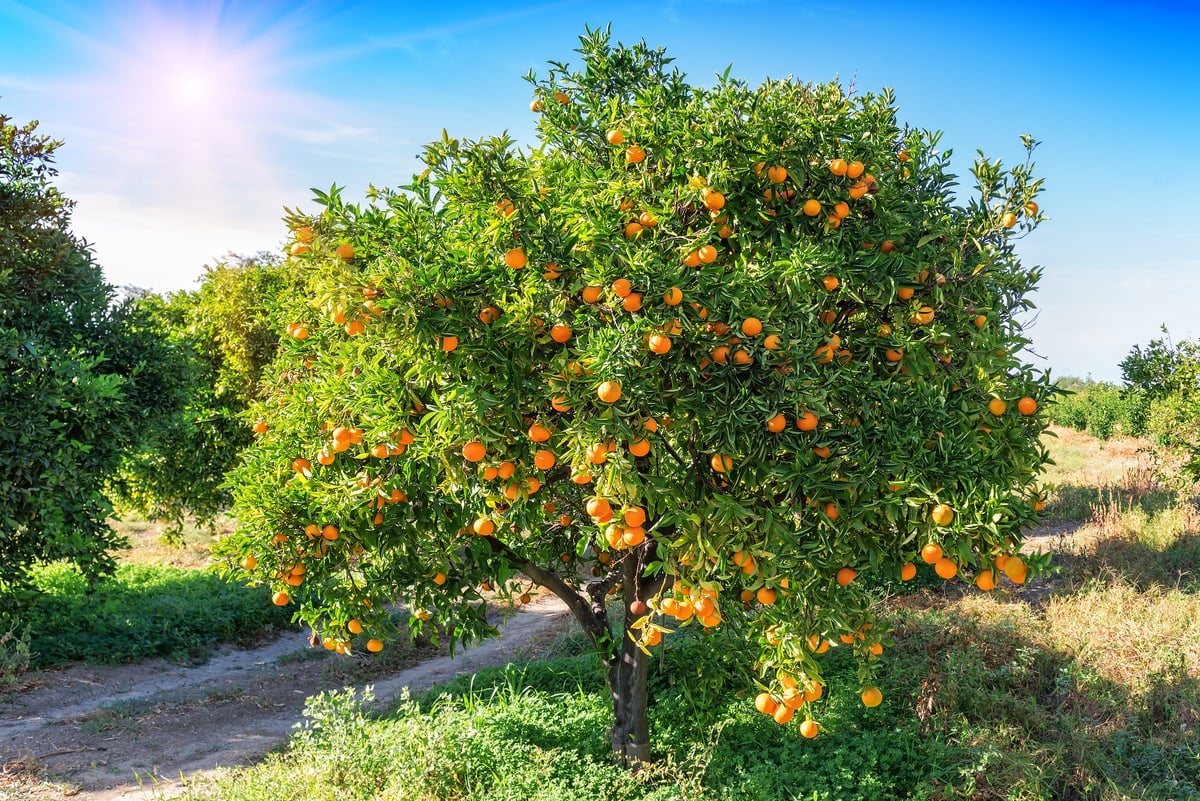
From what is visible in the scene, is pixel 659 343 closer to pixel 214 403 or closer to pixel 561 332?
pixel 561 332

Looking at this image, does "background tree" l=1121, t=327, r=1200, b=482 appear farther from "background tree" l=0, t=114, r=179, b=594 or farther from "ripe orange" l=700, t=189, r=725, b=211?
"background tree" l=0, t=114, r=179, b=594

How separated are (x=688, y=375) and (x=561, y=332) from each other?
60cm

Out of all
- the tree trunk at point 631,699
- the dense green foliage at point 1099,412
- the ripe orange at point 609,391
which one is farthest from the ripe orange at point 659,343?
the dense green foliage at point 1099,412

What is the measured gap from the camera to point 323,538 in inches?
185

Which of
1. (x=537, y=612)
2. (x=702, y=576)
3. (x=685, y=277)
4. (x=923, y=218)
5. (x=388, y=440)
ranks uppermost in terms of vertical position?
(x=923, y=218)

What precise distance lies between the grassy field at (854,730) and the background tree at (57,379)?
3.87m

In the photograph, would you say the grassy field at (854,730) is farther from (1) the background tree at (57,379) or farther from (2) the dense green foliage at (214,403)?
(2) the dense green foliage at (214,403)

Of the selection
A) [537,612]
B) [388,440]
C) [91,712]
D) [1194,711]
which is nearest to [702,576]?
[388,440]

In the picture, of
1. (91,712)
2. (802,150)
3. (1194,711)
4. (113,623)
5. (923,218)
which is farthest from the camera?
(113,623)

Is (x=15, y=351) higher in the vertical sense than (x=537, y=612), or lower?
higher

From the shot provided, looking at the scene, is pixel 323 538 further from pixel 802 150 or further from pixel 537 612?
pixel 537 612

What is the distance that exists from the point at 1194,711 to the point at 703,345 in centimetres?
504

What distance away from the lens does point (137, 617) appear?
404 inches

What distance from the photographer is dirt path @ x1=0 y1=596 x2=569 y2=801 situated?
6582 mm
